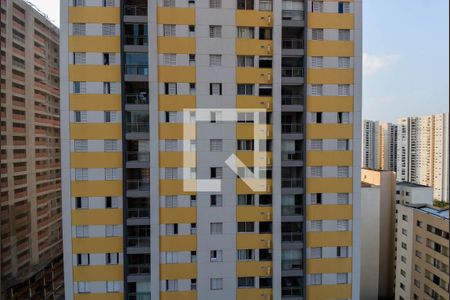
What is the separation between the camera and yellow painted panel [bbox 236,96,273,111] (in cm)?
569

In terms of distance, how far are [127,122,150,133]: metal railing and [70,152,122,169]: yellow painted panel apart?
62cm

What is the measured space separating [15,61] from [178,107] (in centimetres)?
530

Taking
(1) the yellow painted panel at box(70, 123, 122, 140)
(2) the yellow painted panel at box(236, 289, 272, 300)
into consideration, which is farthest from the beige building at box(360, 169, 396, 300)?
(1) the yellow painted panel at box(70, 123, 122, 140)

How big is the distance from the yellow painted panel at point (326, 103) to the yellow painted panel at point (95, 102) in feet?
15.0

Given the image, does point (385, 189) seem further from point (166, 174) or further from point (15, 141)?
point (15, 141)

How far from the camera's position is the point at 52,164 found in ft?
25.0

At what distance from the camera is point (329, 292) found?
19.6 ft

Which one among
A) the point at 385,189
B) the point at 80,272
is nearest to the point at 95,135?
the point at 80,272

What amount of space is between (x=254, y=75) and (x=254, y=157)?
77.9 inches

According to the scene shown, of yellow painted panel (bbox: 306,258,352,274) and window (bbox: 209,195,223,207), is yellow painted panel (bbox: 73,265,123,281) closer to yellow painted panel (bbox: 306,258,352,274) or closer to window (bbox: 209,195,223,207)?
window (bbox: 209,195,223,207)

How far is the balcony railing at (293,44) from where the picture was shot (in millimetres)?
5935

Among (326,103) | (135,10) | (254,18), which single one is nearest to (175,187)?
(326,103)

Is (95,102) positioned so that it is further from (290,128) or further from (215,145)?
(290,128)

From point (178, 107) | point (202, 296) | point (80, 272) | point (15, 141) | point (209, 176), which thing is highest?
point (178, 107)
